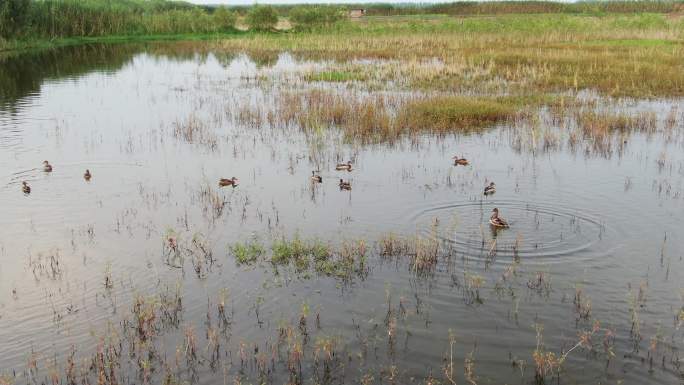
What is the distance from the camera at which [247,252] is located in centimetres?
1191

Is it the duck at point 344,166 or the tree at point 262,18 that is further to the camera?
the tree at point 262,18

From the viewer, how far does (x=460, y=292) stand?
34.0 feet

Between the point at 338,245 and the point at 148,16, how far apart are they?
225 feet

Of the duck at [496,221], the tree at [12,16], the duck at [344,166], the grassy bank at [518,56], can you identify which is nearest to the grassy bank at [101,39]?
the tree at [12,16]

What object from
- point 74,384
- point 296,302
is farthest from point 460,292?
point 74,384

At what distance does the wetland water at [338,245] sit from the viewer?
8570mm

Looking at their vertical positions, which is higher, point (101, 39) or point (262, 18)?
point (262, 18)

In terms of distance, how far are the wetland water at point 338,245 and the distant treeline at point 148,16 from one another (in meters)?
36.6

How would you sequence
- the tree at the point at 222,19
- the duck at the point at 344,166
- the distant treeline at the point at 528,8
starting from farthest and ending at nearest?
the distant treeline at the point at 528,8, the tree at the point at 222,19, the duck at the point at 344,166

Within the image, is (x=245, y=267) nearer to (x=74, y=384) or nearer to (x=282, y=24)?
(x=74, y=384)

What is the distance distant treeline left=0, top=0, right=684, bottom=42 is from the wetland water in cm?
3662

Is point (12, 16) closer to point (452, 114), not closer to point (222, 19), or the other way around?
point (222, 19)

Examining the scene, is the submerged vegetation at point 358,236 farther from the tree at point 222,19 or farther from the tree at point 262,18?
the tree at point 222,19

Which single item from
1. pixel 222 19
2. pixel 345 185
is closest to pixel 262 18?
pixel 222 19
